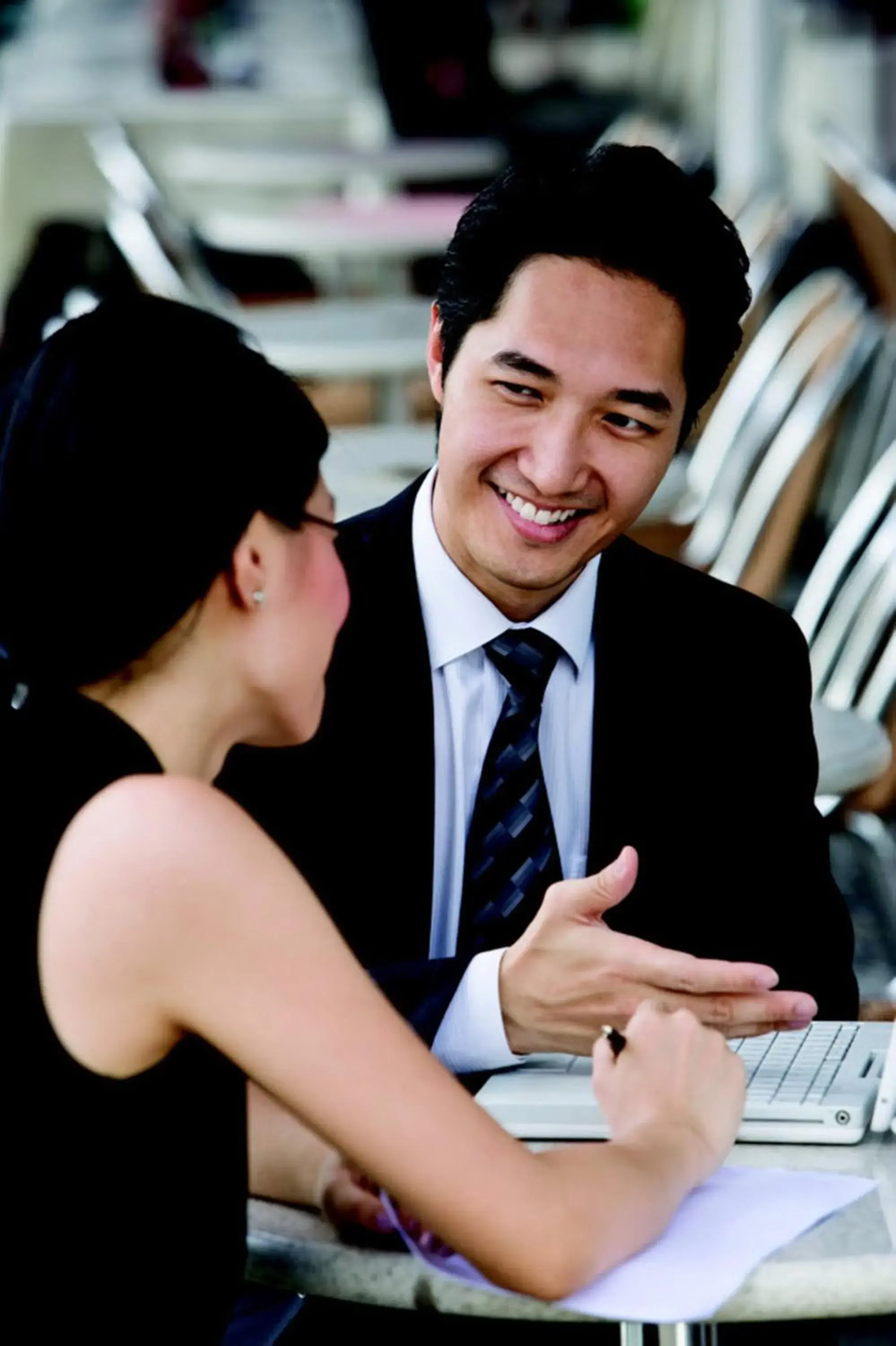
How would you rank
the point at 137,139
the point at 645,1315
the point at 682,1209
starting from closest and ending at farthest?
1. the point at 645,1315
2. the point at 682,1209
3. the point at 137,139

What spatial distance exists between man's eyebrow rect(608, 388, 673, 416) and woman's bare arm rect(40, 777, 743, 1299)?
0.88 m

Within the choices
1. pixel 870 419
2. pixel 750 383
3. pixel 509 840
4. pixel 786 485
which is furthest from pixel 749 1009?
pixel 870 419

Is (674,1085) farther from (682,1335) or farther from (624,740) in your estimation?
(624,740)

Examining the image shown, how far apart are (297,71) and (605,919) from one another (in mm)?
9608

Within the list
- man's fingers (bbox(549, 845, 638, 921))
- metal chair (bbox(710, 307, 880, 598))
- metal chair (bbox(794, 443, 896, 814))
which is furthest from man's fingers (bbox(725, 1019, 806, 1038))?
metal chair (bbox(710, 307, 880, 598))

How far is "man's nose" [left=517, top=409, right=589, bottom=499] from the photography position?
81.0 inches

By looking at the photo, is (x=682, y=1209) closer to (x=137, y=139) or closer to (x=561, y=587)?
(x=561, y=587)

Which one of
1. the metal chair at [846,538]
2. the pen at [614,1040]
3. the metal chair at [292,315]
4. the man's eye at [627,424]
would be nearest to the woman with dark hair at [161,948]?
the pen at [614,1040]

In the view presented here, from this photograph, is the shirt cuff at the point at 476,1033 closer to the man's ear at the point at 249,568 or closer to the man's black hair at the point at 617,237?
the man's ear at the point at 249,568

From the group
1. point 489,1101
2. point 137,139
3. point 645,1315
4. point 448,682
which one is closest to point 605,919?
point 448,682

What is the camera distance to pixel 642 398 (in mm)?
2080

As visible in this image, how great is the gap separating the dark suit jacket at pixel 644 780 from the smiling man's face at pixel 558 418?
0.33ft

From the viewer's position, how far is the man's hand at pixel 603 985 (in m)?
1.61

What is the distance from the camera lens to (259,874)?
1295 mm
